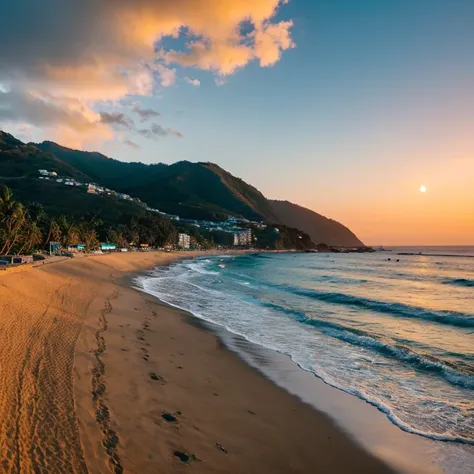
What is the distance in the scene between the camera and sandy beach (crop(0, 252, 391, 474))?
237 inches

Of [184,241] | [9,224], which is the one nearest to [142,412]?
[9,224]

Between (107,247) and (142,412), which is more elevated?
(142,412)

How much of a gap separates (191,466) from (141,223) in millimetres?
141207

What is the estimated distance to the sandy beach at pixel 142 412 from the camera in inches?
237

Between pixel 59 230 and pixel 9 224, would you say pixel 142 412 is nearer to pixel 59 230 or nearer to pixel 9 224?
pixel 9 224

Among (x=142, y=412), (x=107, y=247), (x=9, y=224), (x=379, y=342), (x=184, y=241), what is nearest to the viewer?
(x=142, y=412)

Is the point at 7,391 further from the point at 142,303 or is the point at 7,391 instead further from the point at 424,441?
the point at 142,303

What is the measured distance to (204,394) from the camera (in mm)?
9766

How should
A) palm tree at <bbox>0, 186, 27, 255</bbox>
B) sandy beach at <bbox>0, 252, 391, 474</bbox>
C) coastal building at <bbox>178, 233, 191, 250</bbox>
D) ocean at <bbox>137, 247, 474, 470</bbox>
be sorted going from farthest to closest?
1. coastal building at <bbox>178, 233, 191, 250</bbox>
2. palm tree at <bbox>0, 186, 27, 255</bbox>
3. ocean at <bbox>137, 247, 474, 470</bbox>
4. sandy beach at <bbox>0, 252, 391, 474</bbox>

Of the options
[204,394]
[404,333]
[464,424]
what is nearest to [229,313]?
[404,333]

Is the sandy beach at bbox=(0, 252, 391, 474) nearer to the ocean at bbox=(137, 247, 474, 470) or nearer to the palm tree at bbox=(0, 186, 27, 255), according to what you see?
the ocean at bbox=(137, 247, 474, 470)

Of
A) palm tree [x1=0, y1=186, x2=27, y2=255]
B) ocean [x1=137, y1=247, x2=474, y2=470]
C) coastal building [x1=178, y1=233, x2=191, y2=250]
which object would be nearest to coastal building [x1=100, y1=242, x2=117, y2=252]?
palm tree [x1=0, y1=186, x2=27, y2=255]

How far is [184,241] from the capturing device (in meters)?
166

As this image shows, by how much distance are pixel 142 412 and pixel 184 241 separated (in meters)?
160
